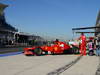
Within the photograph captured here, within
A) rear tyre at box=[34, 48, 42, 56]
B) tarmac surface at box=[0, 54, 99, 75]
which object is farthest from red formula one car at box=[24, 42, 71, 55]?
tarmac surface at box=[0, 54, 99, 75]

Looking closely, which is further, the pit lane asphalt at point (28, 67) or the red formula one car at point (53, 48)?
the red formula one car at point (53, 48)

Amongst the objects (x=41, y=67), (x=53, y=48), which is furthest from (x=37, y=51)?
(x=41, y=67)

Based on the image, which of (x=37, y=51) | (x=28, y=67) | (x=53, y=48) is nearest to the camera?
(x=28, y=67)

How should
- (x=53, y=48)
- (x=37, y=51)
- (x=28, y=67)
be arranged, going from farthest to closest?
(x=53, y=48), (x=37, y=51), (x=28, y=67)

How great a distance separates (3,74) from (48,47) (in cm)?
1172

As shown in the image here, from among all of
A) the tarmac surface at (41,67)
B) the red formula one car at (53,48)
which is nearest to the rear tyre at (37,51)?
the red formula one car at (53,48)

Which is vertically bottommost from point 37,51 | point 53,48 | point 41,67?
point 41,67

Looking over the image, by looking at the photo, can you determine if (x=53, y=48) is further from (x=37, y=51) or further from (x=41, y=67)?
(x=41, y=67)

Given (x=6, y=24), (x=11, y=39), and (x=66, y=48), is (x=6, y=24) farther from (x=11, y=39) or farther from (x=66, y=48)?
(x=66, y=48)

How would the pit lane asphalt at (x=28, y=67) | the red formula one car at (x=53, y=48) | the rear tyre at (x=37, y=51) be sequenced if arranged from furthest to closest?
the red formula one car at (x=53, y=48) → the rear tyre at (x=37, y=51) → the pit lane asphalt at (x=28, y=67)

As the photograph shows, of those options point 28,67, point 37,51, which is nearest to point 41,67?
point 28,67

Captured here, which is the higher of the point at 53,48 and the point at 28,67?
the point at 53,48

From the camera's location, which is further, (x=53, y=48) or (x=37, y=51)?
(x=53, y=48)

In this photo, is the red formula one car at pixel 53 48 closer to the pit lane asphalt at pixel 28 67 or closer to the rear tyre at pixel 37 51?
the rear tyre at pixel 37 51
